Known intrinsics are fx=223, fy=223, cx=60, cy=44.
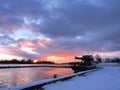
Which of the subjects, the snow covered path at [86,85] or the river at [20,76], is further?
the river at [20,76]

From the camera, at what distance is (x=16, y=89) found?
12.4 m

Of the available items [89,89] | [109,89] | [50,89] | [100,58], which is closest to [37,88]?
[50,89]

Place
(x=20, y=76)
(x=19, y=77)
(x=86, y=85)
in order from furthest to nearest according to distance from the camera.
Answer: (x=20, y=76) → (x=19, y=77) → (x=86, y=85)

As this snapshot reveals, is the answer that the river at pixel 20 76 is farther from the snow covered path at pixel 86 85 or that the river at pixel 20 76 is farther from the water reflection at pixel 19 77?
the snow covered path at pixel 86 85

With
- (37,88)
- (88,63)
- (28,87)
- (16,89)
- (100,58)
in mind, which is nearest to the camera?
(16,89)

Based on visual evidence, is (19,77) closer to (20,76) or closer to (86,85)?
(20,76)

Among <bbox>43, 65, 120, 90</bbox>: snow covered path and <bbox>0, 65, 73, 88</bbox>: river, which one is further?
<bbox>0, 65, 73, 88</bbox>: river

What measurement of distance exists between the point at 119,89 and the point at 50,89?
4.34 meters

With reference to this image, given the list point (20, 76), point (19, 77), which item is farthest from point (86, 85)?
point (20, 76)

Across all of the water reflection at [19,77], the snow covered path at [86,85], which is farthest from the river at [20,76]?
the snow covered path at [86,85]

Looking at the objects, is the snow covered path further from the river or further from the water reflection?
the water reflection

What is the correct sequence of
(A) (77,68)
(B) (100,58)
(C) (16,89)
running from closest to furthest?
(C) (16,89), (A) (77,68), (B) (100,58)

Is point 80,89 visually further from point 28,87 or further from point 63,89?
point 28,87

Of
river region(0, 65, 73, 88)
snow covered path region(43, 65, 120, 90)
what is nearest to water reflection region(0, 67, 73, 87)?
river region(0, 65, 73, 88)
